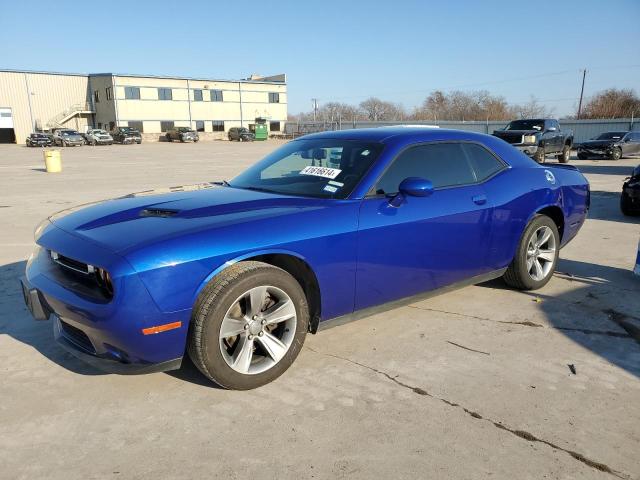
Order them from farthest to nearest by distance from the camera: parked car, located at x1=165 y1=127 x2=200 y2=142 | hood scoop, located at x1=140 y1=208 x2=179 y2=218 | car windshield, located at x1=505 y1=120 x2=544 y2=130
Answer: parked car, located at x1=165 y1=127 x2=200 y2=142, car windshield, located at x1=505 y1=120 x2=544 y2=130, hood scoop, located at x1=140 y1=208 x2=179 y2=218

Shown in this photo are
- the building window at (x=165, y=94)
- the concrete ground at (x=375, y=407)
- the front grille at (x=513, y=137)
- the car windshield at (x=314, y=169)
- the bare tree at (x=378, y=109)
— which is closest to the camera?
the concrete ground at (x=375, y=407)

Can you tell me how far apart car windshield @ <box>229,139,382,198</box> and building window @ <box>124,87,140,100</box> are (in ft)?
197

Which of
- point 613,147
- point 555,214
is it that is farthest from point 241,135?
point 555,214

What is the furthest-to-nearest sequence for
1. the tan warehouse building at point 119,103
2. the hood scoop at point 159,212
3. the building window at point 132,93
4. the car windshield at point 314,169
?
the building window at point 132,93, the tan warehouse building at point 119,103, the car windshield at point 314,169, the hood scoop at point 159,212

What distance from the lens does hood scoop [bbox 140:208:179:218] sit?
3066 mm

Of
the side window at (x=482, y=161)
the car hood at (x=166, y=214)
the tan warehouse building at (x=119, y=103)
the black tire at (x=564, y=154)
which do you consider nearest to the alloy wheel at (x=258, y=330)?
the car hood at (x=166, y=214)

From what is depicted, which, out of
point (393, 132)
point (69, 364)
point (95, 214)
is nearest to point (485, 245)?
point (393, 132)

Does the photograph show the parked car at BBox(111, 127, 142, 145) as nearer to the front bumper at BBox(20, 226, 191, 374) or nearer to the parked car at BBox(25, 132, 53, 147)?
the parked car at BBox(25, 132, 53, 147)

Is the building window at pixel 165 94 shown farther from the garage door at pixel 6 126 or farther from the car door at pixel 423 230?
the car door at pixel 423 230

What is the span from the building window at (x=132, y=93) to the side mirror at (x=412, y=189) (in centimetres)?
6119

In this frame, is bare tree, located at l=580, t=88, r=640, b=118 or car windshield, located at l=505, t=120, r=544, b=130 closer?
car windshield, located at l=505, t=120, r=544, b=130

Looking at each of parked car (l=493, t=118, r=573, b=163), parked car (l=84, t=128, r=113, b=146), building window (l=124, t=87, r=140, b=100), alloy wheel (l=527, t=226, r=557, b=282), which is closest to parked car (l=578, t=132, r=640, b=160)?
parked car (l=493, t=118, r=573, b=163)

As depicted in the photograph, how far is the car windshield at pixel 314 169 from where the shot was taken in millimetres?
3488

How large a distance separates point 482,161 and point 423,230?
111cm
